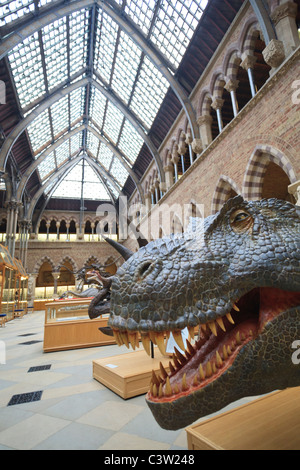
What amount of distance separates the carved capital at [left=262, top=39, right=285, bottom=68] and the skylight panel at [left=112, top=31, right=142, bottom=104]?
33.4 feet

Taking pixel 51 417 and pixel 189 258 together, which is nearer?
pixel 189 258

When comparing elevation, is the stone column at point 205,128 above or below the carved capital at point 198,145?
above

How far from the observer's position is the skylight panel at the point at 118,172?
84.8ft

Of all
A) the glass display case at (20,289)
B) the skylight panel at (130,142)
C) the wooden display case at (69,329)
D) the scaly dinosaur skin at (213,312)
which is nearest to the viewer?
the scaly dinosaur skin at (213,312)

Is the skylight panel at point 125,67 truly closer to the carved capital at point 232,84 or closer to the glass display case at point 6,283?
the carved capital at point 232,84

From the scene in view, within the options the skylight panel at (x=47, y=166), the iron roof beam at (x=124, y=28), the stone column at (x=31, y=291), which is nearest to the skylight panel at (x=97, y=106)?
the skylight panel at (x=47, y=166)

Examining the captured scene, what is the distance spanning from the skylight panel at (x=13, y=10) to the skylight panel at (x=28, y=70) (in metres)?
1.69

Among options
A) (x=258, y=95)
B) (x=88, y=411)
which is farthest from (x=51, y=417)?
(x=258, y=95)

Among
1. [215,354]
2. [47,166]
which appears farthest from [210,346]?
[47,166]

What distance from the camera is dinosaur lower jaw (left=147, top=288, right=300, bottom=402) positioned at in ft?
2.88

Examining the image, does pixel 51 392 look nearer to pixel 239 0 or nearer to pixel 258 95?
pixel 258 95

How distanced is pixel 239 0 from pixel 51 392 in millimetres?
11394

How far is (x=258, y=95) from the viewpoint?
286 inches

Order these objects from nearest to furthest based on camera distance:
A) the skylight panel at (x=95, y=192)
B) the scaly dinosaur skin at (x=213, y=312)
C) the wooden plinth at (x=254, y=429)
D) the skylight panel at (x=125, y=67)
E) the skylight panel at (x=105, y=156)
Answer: the scaly dinosaur skin at (x=213, y=312) < the wooden plinth at (x=254, y=429) < the skylight panel at (x=125, y=67) < the skylight panel at (x=105, y=156) < the skylight panel at (x=95, y=192)
